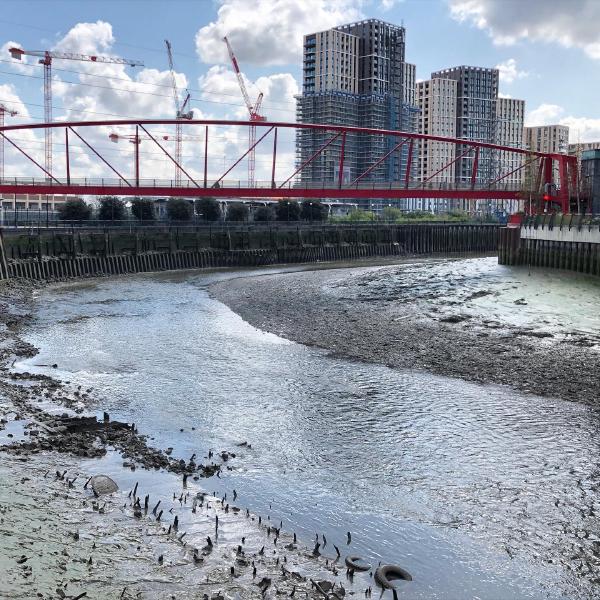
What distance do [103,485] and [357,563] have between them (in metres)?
4.48

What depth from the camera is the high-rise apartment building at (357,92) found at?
165 m

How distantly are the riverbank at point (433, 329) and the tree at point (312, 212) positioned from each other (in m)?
60.1

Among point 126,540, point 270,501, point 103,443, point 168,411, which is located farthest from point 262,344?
point 126,540

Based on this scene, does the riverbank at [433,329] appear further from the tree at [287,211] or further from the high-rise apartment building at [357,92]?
the high-rise apartment building at [357,92]

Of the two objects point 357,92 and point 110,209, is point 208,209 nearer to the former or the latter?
point 110,209

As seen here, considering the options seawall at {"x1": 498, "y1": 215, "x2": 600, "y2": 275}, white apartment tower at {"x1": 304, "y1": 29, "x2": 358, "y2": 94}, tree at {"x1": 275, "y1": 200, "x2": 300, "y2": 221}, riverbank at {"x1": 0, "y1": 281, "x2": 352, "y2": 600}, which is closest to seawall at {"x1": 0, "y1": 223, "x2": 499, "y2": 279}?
tree at {"x1": 275, "y1": 200, "x2": 300, "y2": 221}

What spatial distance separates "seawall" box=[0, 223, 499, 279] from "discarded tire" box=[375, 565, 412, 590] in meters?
43.2

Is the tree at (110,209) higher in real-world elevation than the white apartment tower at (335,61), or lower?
lower

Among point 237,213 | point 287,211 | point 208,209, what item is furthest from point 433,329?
point 287,211

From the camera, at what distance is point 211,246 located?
68812mm

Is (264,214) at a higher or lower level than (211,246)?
higher

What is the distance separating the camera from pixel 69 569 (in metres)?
8.74

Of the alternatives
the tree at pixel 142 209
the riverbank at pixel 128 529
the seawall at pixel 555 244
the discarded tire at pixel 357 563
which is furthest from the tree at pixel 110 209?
the discarded tire at pixel 357 563

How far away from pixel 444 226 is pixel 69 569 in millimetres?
89265
